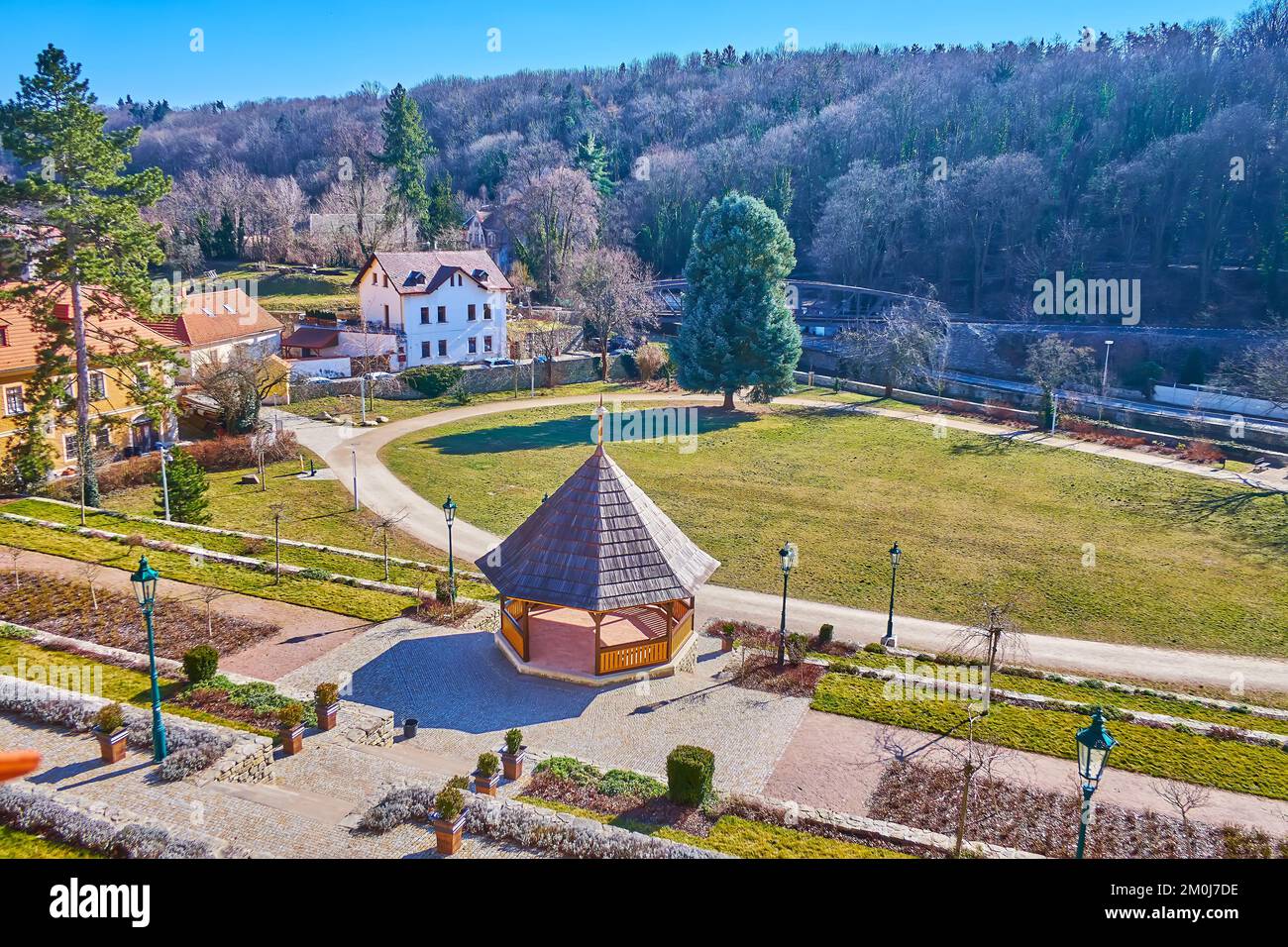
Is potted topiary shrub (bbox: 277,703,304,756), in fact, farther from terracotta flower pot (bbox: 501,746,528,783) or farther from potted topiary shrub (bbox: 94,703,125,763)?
terracotta flower pot (bbox: 501,746,528,783)

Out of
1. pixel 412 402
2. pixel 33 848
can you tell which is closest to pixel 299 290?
pixel 412 402

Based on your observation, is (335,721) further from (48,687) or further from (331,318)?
(331,318)

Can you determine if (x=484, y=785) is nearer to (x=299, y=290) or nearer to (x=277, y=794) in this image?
(x=277, y=794)

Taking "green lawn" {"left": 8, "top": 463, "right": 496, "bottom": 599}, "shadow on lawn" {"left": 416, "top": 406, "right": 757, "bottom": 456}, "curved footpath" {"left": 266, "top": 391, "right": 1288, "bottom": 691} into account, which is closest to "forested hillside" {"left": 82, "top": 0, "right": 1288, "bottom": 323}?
"curved footpath" {"left": 266, "top": 391, "right": 1288, "bottom": 691}

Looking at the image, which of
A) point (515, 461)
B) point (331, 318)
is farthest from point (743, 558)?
point (331, 318)

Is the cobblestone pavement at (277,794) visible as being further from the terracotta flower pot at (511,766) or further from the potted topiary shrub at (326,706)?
the terracotta flower pot at (511,766)

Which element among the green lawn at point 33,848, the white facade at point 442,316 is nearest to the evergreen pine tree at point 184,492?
the green lawn at point 33,848
